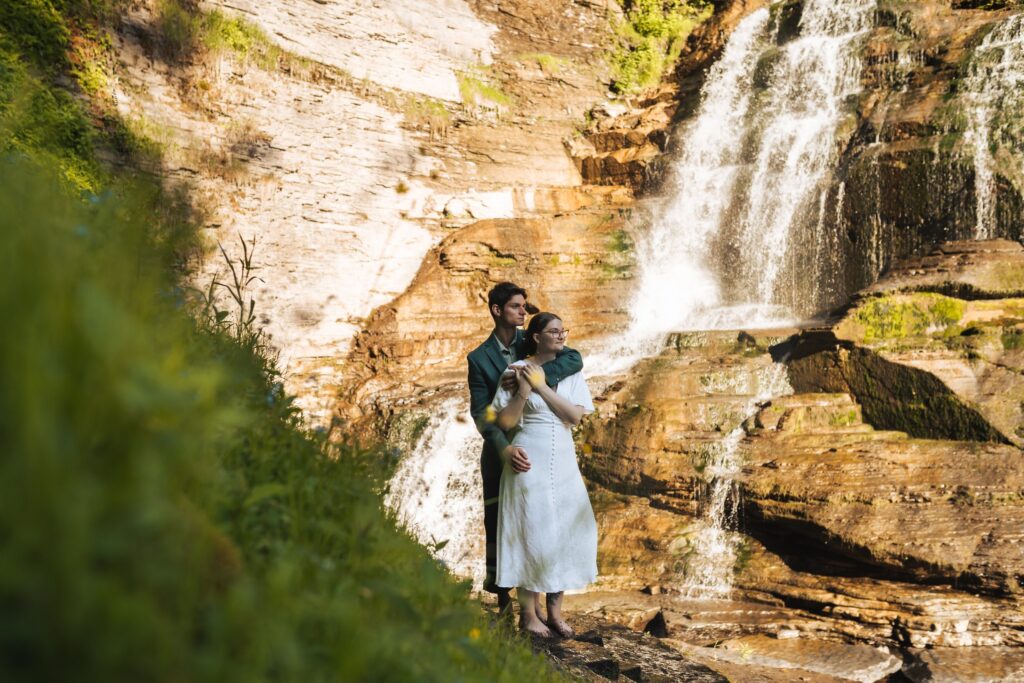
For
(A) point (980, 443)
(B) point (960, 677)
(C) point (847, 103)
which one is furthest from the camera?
(C) point (847, 103)

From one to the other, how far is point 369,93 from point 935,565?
47.8ft

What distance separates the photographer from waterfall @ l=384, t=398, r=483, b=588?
10664 millimetres

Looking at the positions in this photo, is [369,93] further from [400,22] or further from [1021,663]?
[1021,663]

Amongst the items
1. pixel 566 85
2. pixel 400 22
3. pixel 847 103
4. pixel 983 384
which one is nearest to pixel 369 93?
pixel 400 22

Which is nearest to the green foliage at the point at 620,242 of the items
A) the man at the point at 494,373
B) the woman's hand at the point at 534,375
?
the man at the point at 494,373

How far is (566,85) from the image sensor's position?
68.6 feet

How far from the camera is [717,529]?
30.4ft

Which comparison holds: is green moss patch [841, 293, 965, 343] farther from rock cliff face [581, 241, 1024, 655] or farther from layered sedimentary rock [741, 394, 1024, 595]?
layered sedimentary rock [741, 394, 1024, 595]

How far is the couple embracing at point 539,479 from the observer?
177 inches

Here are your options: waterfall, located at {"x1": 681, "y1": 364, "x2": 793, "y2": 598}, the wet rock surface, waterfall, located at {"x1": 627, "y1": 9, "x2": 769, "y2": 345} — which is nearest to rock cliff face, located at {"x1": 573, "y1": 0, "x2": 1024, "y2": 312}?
waterfall, located at {"x1": 627, "y1": 9, "x2": 769, "y2": 345}

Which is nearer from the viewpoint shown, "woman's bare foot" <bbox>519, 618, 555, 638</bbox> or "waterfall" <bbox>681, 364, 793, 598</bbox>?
"woman's bare foot" <bbox>519, 618, 555, 638</bbox>

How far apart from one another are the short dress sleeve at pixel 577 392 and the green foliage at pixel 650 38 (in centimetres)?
1870

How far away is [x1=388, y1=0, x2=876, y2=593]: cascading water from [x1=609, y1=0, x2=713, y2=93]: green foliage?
2.77m

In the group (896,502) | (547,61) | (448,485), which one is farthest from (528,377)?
(547,61)
